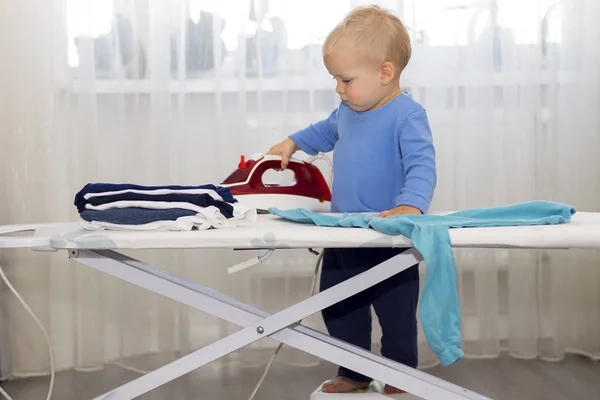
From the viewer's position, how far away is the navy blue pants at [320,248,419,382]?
1.47m

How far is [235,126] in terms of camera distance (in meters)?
1.92

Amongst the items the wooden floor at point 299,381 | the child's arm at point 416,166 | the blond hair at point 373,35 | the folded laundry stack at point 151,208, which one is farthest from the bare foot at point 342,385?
the blond hair at point 373,35

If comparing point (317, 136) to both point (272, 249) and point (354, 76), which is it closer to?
point (354, 76)

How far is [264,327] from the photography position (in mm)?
1111

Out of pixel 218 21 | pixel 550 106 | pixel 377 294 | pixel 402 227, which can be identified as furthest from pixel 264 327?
pixel 550 106

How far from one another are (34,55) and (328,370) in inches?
42.0

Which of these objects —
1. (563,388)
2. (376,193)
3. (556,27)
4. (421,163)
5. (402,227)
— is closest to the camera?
(402,227)

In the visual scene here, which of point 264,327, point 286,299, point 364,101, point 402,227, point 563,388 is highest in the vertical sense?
point 364,101

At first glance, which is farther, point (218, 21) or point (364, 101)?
point (218, 21)

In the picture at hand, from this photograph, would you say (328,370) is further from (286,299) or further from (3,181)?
(3,181)

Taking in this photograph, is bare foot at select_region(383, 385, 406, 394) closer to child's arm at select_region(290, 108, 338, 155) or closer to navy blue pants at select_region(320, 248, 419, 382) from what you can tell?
→ navy blue pants at select_region(320, 248, 419, 382)

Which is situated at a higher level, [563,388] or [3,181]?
[3,181]

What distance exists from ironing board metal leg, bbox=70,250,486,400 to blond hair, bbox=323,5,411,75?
48cm

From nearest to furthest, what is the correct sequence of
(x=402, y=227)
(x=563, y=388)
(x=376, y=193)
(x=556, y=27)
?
A: 1. (x=402, y=227)
2. (x=376, y=193)
3. (x=563, y=388)
4. (x=556, y=27)
